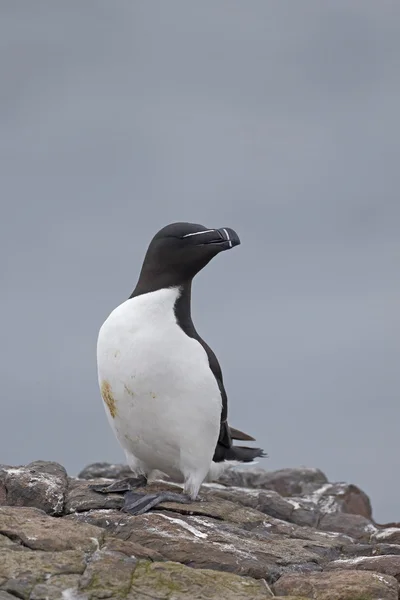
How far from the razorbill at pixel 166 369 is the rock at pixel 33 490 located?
51 centimetres

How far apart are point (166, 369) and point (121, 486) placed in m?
1.46

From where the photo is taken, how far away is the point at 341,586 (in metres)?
9.21

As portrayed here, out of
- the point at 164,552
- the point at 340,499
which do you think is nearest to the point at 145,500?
the point at 164,552

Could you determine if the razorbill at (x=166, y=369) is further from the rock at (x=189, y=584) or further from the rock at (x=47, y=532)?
the rock at (x=189, y=584)

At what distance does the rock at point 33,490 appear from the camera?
1136cm

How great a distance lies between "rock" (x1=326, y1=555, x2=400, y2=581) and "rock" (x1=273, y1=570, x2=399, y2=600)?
0.45 m

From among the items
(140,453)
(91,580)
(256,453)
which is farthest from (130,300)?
(91,580)

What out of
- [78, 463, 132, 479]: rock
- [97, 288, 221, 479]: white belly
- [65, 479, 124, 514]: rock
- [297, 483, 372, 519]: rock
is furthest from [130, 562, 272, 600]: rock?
[78, 463, 132, 479]: rock

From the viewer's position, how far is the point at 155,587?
28.8ft

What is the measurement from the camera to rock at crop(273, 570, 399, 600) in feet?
29.9

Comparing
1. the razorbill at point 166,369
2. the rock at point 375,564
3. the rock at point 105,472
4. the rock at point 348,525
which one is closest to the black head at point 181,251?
the razorbill at point 166,369

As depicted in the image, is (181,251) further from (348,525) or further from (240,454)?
(348,525)

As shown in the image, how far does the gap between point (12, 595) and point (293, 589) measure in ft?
7.50

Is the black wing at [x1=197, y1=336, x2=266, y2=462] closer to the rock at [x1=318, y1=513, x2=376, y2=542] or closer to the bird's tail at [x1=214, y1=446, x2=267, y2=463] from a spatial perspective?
the bird's tail at [x1=214, y1=446, x2=267, y2=463]
